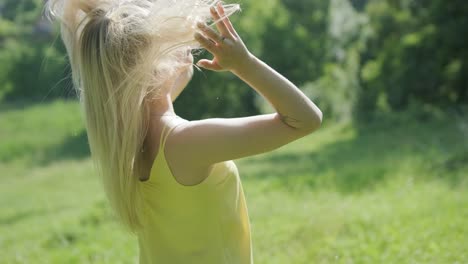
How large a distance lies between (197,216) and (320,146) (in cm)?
1106

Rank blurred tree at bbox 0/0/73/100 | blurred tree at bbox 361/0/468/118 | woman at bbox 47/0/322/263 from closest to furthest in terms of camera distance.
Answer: woman at bbox 47/0/322/263, blurred tree at bbox 361/0/468/118, blurred tree at bbox 0/0/73/100

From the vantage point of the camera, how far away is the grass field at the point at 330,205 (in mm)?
4512

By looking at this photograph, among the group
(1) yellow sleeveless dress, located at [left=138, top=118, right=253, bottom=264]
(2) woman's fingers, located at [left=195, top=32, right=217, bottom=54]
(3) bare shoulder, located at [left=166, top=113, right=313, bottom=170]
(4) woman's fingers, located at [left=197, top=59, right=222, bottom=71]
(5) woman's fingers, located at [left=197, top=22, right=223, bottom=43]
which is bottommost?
(1) yellow sleeveless dress, located at [left=138, top=118, right=253, bottom=264]

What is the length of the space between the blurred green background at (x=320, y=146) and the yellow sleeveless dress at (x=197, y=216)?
0.59 m

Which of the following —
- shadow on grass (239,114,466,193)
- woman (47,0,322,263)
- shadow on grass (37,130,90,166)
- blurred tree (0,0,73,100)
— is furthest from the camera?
blurred tree (0,0,73,100)

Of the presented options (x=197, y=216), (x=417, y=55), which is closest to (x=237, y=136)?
(x=197, y=216)

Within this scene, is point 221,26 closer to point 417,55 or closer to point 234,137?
point 234,137

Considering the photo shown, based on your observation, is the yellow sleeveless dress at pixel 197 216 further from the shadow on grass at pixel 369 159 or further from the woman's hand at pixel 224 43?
the shadow on grass at pixel 369 159

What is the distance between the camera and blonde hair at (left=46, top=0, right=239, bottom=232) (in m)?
1.90

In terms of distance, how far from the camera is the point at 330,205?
249 inches

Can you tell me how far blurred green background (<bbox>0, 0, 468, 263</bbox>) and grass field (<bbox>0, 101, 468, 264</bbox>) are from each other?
1.0 inches

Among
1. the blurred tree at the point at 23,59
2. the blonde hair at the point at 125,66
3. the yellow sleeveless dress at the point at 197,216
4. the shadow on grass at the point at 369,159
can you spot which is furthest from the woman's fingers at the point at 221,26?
the blurred tree at the point at 23,59

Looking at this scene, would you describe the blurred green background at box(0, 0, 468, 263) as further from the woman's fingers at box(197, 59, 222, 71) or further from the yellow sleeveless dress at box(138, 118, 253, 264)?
the woman's fingers at box(197, 59, 222, 71)

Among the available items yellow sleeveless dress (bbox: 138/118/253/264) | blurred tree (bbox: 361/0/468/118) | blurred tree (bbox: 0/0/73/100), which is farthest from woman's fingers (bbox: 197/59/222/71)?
blurred tree (bbox: 0/0/73/100)
